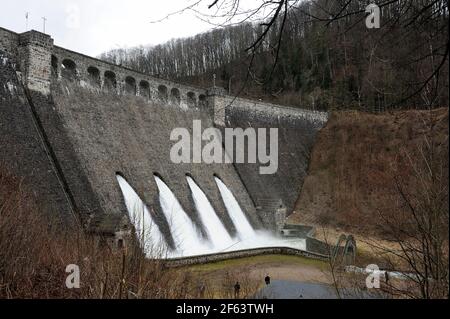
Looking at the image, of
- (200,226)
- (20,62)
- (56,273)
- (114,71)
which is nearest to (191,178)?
(200,226)

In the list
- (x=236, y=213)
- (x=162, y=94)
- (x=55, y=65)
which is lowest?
(x=236, y=213)

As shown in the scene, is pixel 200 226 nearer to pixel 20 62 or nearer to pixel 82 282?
pixel 20 62

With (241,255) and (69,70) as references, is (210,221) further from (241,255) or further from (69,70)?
(69,70)

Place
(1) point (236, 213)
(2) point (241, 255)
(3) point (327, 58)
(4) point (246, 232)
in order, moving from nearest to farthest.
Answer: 1. (2) point (241, 255)
2. (4) point (246, 232)
3. (1) point (236, 213)
4. (3) point (327, 58)

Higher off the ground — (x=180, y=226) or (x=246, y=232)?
(x=180, y=226)

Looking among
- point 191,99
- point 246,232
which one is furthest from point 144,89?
point 246,232

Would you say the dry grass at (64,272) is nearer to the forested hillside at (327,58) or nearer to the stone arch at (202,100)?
the forested hillside at (327,58)

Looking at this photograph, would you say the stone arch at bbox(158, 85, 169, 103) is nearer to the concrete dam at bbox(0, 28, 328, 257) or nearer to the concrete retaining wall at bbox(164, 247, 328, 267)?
the concrete dam at bbox(0, 28, 328, 257)
